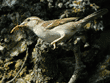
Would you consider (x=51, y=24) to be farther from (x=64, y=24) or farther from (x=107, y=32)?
(x=107, y=32)

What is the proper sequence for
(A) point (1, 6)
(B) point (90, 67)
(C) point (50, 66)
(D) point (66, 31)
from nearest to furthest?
(D) point (66, 31), (C) point (50, 66), (B) point (90, 67), (A) point (1, 6)

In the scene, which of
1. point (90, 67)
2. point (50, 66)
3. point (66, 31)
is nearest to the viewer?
point (66, 31)

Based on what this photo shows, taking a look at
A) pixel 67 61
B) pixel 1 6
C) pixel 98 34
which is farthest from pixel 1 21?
pixel 98 34

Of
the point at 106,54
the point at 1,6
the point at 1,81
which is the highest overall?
the point at 1,6

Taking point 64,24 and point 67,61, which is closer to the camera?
point 64,24

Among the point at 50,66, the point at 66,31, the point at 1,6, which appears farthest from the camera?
the point at 1,6

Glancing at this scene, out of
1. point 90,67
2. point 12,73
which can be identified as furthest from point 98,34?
point 12,73

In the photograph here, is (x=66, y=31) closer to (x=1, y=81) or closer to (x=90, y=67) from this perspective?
(x=90, y=67)

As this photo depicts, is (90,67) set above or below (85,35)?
below

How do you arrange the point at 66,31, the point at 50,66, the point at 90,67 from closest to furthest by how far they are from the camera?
the point at 66,31 → the point at 50,66 → the point at 90,67
